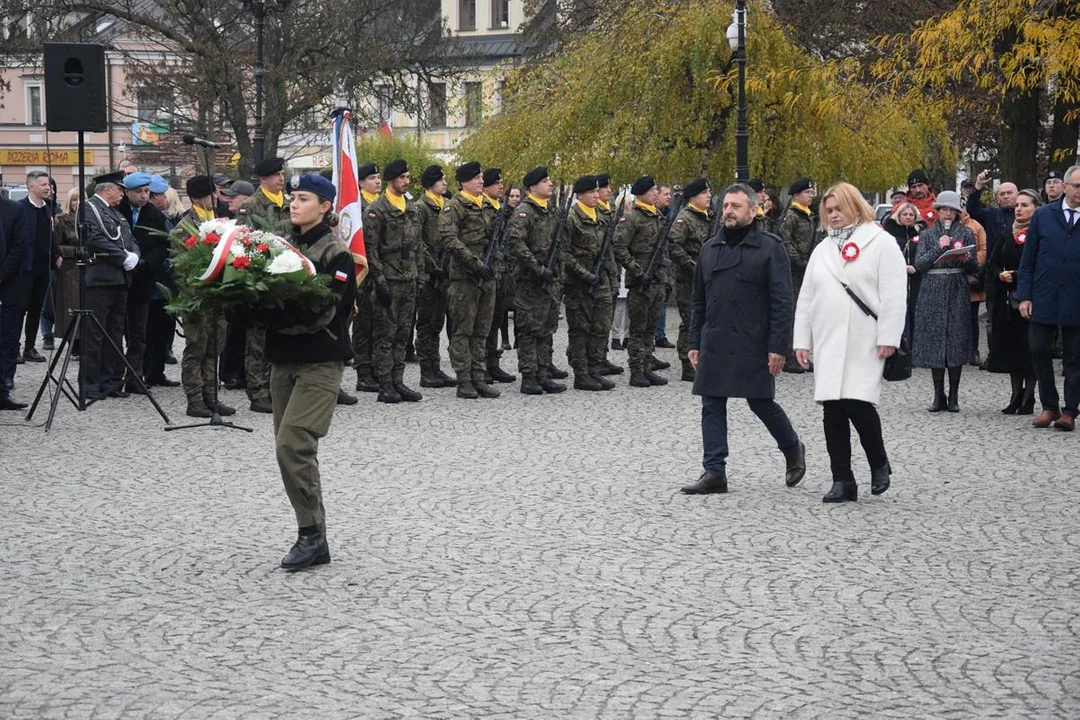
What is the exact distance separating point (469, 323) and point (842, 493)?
6267 millimetres

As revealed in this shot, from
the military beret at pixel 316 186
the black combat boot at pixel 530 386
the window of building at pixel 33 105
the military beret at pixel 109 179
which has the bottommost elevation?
the black combat boot at pixel 530 386

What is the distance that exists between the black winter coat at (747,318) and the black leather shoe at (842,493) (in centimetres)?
71

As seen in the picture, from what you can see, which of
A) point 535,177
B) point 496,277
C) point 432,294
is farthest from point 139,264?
point 535,177

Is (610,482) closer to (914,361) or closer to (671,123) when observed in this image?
(914,361)

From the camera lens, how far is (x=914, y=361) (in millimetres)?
14273

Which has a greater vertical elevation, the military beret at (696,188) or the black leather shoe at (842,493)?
the military beret at (696,188)

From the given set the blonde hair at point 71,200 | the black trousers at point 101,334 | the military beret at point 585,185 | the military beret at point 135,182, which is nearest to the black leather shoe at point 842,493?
the military beret at point 585,185

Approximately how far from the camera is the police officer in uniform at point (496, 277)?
1566cm

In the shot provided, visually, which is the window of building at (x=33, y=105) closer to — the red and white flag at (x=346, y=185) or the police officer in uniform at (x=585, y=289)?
the police officer in uniform at (x=585, y=289)

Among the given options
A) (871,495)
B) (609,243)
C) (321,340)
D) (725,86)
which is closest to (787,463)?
(871,495)

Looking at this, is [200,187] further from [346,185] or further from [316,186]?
[316,186]

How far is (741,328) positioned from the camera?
977cm

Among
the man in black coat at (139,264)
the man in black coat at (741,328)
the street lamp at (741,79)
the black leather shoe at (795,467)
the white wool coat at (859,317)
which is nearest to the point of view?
the white wool coat at (859,317)

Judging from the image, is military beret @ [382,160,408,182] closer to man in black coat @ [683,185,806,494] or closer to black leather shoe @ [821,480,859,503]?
man in black coat @ [683,185,806,494]
